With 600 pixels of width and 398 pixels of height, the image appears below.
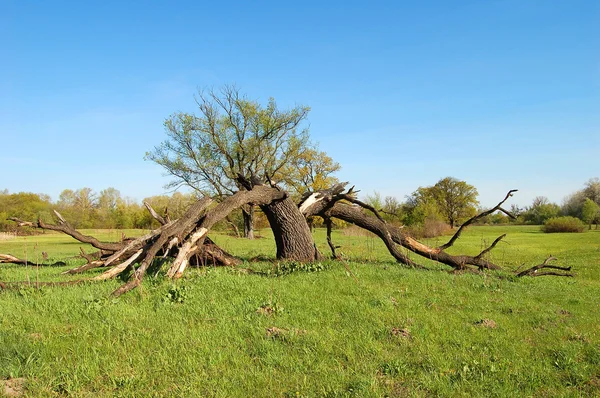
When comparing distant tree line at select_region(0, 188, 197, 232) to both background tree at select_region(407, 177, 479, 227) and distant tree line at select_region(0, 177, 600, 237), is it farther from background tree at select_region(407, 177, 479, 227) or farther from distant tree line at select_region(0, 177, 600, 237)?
background tree at select_region(407, 177, 479, 227)

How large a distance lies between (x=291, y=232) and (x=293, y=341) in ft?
20.6

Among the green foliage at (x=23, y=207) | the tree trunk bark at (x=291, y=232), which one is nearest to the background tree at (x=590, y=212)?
the tree trunk bark at (x=291, y=232)

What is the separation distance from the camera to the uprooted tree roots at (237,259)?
8.74m

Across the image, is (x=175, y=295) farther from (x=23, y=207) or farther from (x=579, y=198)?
(x=579, y=198)

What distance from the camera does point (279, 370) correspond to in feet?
14.5

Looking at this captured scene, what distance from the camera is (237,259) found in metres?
11.2

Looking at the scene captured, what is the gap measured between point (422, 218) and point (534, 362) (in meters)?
47.9

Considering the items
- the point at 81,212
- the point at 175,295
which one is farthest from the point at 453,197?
the point at 175,295

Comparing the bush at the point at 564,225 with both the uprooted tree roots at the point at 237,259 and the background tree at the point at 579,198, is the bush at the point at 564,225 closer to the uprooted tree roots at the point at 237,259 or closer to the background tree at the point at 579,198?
the background tree at the point at 579,198

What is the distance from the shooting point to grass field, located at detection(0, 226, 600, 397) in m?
4.10

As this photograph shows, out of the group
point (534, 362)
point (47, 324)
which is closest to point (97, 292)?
point (47, 324)

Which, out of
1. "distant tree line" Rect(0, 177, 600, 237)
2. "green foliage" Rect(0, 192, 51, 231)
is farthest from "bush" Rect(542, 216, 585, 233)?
"green foliage" Rect(0, 192, 51, 231)

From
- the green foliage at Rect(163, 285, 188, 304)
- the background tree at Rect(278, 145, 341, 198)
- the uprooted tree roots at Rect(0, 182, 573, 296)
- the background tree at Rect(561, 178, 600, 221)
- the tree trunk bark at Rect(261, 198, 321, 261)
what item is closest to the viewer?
the green foliage at Rect(163, 285, 188, 304)

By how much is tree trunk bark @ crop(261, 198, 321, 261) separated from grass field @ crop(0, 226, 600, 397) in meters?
2.89
